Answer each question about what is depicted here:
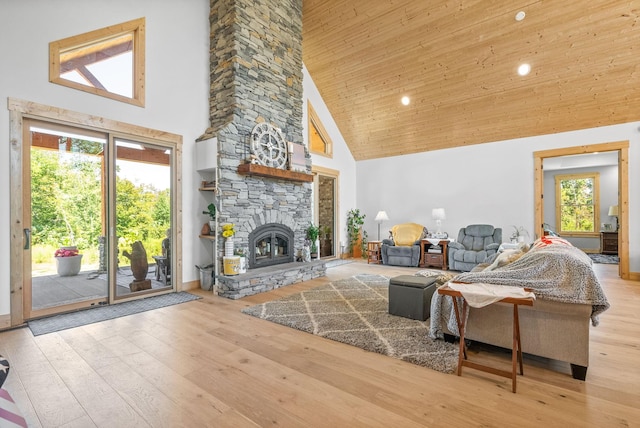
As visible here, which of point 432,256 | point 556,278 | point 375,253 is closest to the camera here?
point 556,278

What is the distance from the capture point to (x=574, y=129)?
582cm

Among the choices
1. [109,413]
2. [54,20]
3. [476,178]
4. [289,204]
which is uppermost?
[54,20]

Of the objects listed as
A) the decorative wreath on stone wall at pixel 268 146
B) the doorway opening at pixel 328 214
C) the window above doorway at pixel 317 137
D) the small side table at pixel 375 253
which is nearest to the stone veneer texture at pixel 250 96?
the decorative wreath on stone wall at pixel 268 146

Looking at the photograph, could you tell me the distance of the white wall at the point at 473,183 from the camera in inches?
217

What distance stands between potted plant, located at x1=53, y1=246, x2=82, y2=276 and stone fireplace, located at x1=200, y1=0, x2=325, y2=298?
65.3 inches

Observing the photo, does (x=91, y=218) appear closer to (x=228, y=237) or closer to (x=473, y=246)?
(x=228, y=237)

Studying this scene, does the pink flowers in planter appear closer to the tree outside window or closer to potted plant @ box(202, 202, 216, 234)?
potted plant @ box(202, 202, 216, 234)

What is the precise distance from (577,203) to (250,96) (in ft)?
33.5

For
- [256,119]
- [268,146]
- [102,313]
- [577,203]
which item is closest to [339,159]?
[268,146]

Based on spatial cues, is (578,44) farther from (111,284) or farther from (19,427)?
(111,284)

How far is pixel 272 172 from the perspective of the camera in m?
4.93

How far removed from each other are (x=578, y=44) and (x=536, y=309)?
4.66 metres

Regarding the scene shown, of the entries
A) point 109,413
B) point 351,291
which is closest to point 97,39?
point 109,413

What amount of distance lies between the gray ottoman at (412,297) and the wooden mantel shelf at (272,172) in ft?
8.48
